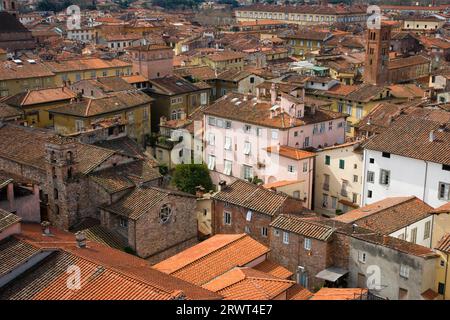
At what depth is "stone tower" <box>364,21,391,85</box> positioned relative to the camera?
7019 cm

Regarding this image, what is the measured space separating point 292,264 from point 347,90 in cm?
3458

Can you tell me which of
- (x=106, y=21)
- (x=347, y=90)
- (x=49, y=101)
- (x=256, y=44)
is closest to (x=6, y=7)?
(x=106, y=21)

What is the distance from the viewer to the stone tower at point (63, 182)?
101 feet

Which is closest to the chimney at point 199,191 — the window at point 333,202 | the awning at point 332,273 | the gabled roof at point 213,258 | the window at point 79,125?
the gabled roof at point 213,258

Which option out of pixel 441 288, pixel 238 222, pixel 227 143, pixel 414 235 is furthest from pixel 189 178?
pixel 441 288

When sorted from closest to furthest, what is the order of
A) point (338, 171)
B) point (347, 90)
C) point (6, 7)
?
1. point (338, 171)
2. point (347, 90)
3. point (6, 7)

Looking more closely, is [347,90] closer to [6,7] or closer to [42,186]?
[42,186]

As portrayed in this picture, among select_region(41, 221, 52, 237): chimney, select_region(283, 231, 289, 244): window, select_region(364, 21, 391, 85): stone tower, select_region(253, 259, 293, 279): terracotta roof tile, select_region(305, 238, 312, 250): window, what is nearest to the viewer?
select_region(41, 221, 52, 237): chimney

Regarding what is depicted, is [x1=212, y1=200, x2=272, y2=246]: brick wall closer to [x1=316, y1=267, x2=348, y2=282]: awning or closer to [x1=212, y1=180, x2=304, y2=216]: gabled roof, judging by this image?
[x1=212, y1=180, x2=304, y2=216]: gabled roof

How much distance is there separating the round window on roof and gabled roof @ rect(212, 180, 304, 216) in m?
2.98

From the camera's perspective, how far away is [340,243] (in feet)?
88.3

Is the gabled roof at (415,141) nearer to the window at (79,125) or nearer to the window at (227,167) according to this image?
the window at (227,167)

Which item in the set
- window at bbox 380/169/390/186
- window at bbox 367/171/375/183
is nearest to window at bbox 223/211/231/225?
window at bbox 367/171/375/183

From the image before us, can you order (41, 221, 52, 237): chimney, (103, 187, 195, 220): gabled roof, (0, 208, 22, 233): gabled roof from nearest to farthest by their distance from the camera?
(0, 208, 22, 233): gabled roof → (41, 221, 52, 237): chimney → (103, 187, 195, 220): gabled roof
